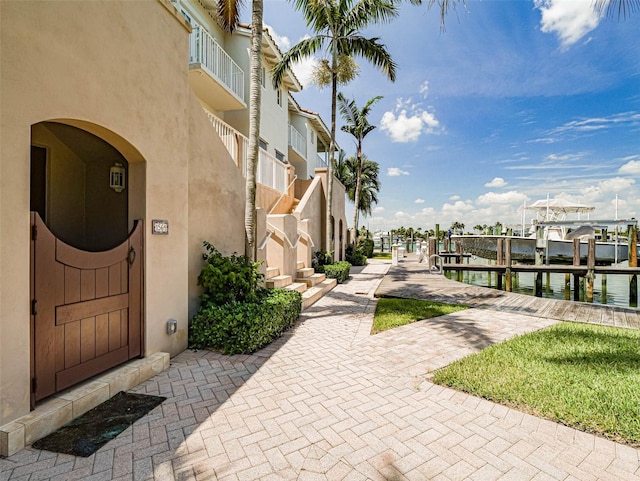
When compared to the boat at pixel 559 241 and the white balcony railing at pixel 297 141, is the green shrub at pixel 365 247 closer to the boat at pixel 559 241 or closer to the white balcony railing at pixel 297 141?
the boat at pixel 559 241

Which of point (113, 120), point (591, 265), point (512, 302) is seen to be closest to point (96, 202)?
point (113, 120)

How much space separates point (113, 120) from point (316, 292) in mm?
6963

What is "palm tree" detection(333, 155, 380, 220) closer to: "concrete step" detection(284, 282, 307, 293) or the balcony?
the balcony

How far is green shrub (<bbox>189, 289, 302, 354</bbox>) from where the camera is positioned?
16.7 ft

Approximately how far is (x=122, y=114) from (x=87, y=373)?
121 inches

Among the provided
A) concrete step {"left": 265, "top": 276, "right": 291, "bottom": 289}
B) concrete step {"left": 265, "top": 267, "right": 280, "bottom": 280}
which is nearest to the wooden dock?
concrete step {"left": 265, "top": 276, "right": 291, "bottom": 289}

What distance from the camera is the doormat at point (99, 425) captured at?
2.68 meters

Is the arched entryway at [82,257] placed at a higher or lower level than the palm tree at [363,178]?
lower

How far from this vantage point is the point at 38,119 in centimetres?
286

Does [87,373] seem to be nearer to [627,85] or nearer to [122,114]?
[122,114]

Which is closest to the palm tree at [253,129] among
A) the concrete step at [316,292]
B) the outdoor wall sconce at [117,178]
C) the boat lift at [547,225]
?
the outdoor wall sconce at [117,178]

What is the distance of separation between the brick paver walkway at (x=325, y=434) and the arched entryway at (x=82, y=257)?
2.34 feet

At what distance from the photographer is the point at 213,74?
1069 cm

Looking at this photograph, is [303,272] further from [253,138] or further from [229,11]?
[229,11]
